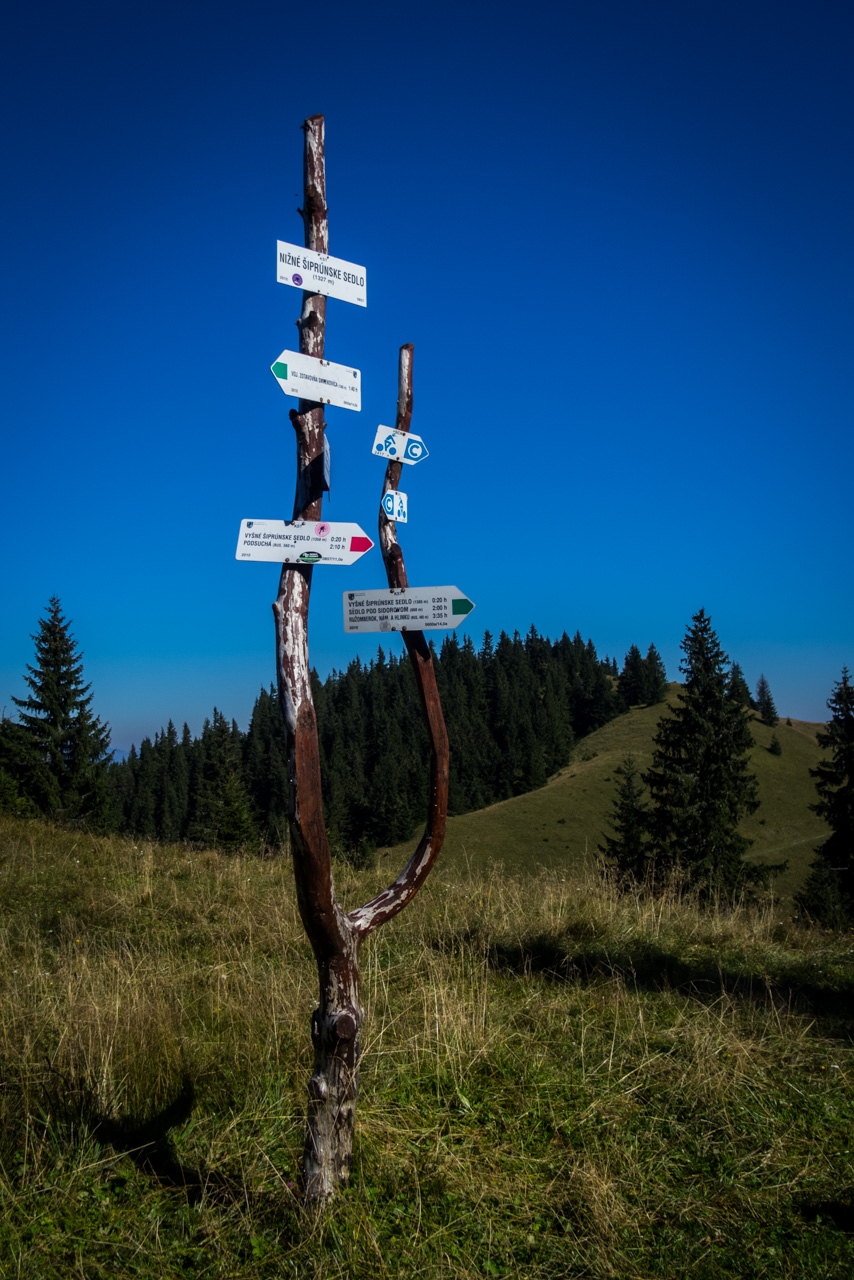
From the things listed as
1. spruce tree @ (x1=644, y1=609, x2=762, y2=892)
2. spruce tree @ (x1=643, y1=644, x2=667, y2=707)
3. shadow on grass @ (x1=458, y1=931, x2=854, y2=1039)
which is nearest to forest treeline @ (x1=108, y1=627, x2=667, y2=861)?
spruce tree @ (x1=643, y1=644, x2=667, y2=707)

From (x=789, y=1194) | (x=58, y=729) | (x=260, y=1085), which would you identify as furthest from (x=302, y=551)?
(x=58, y=729)

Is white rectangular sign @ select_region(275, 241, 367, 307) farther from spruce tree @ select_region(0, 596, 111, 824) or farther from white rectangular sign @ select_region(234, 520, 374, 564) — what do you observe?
spruce tree @ select_region(0, 596, 111, 824)

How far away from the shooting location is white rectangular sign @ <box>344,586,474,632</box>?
359 cm

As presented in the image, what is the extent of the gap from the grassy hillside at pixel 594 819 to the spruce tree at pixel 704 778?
16.3 m

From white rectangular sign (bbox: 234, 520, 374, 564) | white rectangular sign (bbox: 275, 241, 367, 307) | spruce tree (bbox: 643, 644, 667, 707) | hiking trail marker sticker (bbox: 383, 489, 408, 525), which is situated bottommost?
white rectangular sign (bbox: 234, 520, 374, 564)

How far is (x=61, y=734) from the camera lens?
120ft

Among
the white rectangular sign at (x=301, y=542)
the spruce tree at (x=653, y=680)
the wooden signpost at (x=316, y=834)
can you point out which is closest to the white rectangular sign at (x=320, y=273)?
the wooden signpost at (x=316, y=834)

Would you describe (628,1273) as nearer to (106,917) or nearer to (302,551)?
(302,551)

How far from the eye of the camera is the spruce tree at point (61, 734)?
35.0 meters

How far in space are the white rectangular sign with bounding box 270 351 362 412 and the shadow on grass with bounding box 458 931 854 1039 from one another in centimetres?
436

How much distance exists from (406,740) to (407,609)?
107672mm

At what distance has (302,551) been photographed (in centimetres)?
319

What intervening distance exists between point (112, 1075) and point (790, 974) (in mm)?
5180

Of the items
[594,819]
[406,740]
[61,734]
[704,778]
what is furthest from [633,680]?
[61,734]
